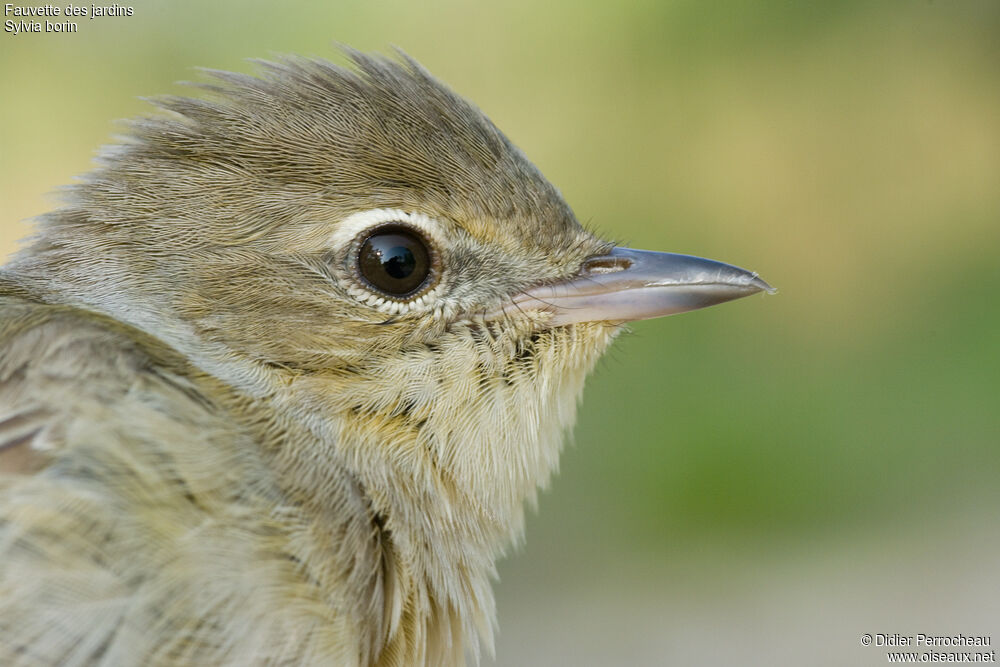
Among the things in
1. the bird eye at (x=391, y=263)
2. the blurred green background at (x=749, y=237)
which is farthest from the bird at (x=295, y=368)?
the blurred green background at (x=749, y=237)

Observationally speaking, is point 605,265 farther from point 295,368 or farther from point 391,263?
point 295,368

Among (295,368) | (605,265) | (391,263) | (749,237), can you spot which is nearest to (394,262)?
(391,263)

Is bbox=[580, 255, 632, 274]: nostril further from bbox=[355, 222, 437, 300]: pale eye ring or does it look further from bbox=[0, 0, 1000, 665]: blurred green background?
bbox=[0, 0, 1000, 665]: blurred green background

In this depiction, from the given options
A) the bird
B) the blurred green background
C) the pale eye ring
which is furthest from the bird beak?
the blurred green background

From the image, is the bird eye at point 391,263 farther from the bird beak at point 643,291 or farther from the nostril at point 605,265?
the nostril at point 605,265

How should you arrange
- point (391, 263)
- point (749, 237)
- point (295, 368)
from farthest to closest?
point (749, 237)
point (391, 263)
point (295, 368)

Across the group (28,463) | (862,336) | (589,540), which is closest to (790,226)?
(862,336)

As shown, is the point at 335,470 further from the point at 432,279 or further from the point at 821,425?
the point at 821,425
